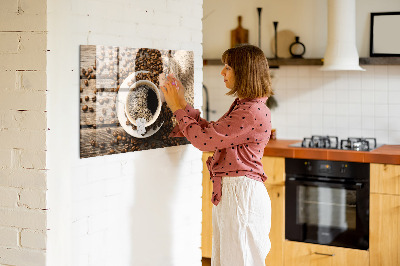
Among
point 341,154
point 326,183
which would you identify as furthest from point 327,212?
point 341,154

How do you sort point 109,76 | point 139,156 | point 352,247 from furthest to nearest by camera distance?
point 352,247, point 139,156, point 109,76

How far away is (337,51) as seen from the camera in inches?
170

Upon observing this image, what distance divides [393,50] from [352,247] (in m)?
1.54

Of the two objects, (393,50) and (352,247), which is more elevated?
(393,50)

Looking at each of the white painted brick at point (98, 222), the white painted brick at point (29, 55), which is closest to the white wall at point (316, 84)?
the white painted brick at point (98, 222)

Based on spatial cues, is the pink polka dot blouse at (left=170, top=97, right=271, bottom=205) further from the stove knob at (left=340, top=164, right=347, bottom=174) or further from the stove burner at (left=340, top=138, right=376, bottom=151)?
the stove burner at (left=340, top=138, right=376, bottom=151)

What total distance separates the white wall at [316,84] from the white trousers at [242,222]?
216 cm

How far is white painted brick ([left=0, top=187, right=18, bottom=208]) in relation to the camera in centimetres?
224

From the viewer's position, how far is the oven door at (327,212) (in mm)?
3945

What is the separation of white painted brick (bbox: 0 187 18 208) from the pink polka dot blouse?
0.78 meters

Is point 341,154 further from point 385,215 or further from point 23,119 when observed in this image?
point 23,119

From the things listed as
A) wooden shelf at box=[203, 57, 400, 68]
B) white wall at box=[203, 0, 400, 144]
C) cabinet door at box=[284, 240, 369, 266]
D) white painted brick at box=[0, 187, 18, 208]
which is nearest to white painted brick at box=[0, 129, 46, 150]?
white painted brick at box=[0, 187, 18, 208]

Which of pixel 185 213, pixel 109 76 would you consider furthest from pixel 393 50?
pixel 109 76

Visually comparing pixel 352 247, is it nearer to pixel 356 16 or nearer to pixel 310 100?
pixel 310 100
